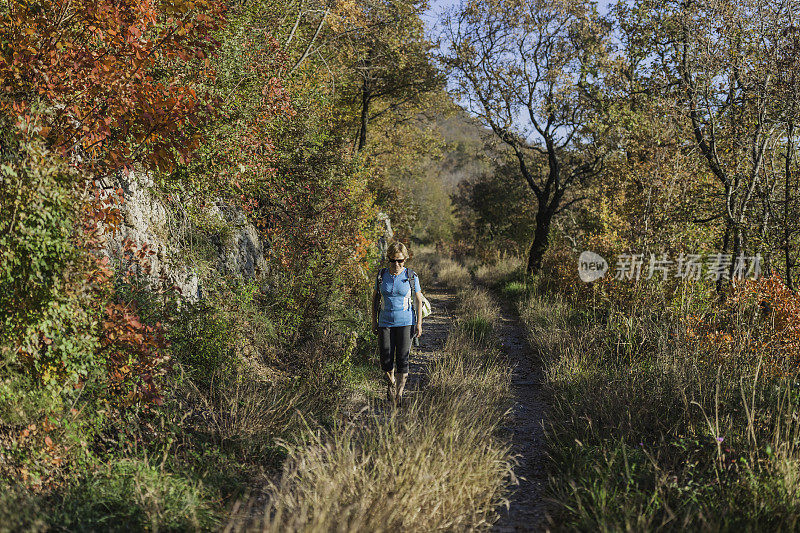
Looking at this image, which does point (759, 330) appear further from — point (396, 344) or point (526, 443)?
point (396, 344)

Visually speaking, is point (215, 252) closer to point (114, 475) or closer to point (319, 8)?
point (114, 475)

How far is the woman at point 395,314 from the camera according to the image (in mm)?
5309

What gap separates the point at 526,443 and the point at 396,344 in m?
1.62

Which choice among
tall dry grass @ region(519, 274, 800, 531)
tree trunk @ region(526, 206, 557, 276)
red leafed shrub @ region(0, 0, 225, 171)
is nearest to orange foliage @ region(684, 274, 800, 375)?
tall dry grass @ region(519, 274, 800, 531)

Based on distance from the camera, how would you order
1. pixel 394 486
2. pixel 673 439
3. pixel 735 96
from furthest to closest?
pixel 735 96 → pixel 673 439 → pixel 394 486

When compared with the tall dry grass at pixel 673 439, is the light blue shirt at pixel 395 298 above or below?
above

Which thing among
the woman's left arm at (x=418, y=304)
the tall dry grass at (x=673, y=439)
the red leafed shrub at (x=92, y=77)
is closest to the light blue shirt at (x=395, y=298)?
the woman's left arm at (x=418, y=304)

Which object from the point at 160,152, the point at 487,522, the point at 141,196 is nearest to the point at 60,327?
the point at 160,152

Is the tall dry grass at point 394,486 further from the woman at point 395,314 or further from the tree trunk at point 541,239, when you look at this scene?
the tree trunk at point 541,239

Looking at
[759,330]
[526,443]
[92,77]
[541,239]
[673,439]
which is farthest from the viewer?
[541,239]

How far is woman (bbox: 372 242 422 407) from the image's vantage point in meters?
5.31

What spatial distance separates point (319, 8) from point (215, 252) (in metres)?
6.73

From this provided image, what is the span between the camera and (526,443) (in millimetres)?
4793

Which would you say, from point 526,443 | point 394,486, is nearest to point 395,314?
point 526,443
